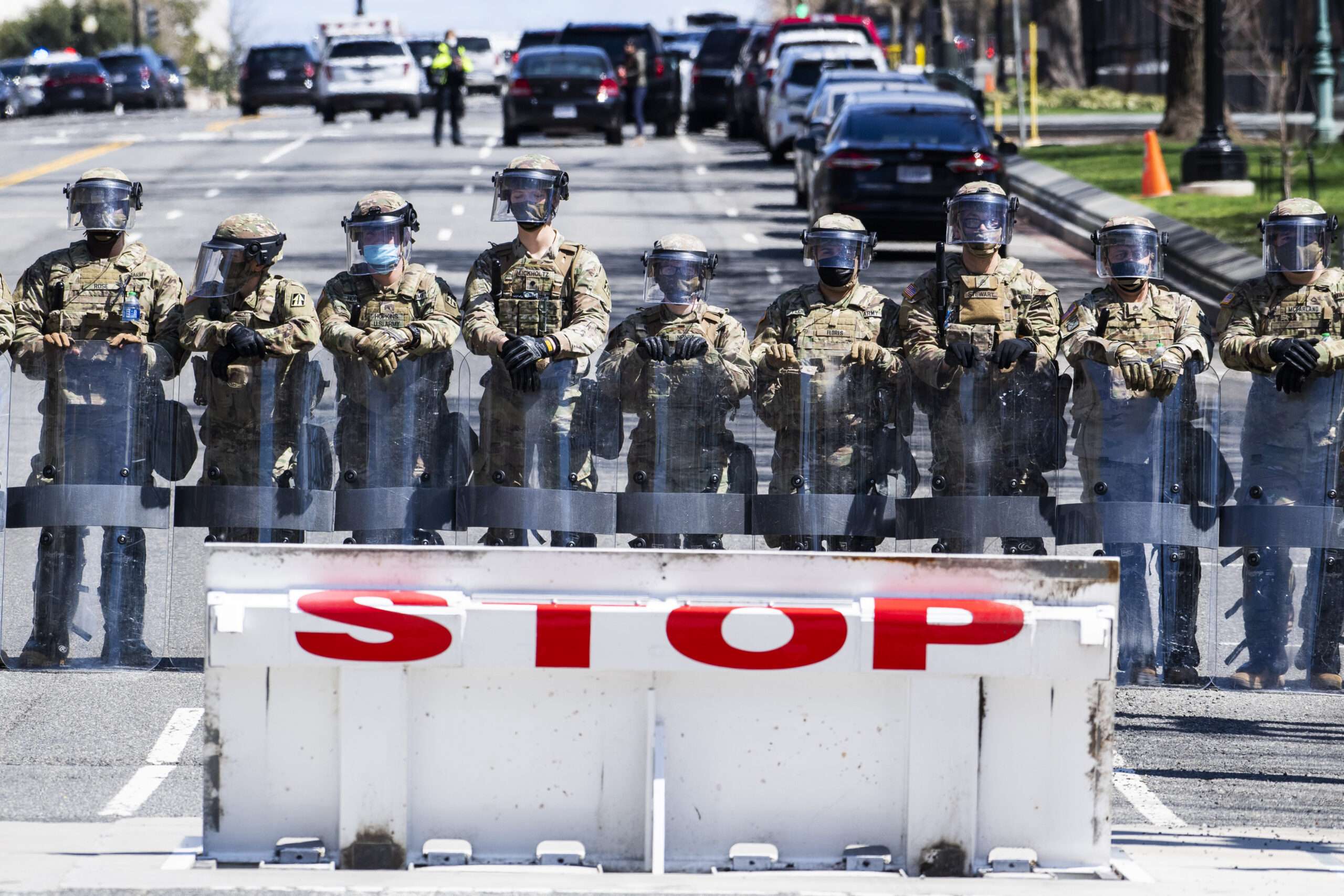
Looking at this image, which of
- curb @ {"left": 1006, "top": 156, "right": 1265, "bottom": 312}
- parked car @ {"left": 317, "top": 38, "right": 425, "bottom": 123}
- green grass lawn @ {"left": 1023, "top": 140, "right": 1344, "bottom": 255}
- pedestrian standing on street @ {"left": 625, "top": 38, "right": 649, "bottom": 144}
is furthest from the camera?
parked car @ {"left": 317, "top": 38, "right": 425, "bottom": 123}

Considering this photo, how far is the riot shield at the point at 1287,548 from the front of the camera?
28.5ft

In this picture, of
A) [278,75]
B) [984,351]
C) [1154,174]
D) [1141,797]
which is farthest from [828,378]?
[278,75]

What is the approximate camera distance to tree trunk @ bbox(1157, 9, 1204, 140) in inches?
1283

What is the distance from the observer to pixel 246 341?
28.2 ft

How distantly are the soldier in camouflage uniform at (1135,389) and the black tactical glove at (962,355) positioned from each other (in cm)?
38

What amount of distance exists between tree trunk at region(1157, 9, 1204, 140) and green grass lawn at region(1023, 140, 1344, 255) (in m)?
0.77

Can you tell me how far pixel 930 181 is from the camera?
825 inches

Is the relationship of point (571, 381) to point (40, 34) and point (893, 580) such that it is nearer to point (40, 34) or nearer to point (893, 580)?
point (893, 580)

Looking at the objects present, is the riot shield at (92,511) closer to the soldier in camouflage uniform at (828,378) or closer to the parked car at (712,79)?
the soldier in camouflage uniform at (828,378)

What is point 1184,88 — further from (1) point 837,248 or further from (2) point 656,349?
(2) point 656,349

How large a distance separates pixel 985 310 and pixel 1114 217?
9.31 meters

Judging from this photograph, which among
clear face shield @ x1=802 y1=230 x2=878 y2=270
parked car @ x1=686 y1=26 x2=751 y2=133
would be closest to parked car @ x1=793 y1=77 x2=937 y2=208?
parked car @ x1=686 y1=26 x2=751 y2=133

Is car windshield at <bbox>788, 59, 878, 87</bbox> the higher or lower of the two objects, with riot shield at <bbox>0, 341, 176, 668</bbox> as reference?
higher

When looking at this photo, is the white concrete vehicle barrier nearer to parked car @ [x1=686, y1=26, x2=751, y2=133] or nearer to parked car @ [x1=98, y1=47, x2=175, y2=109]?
parked car @ [x1=686, y1=26, x2=751, y2=133]
